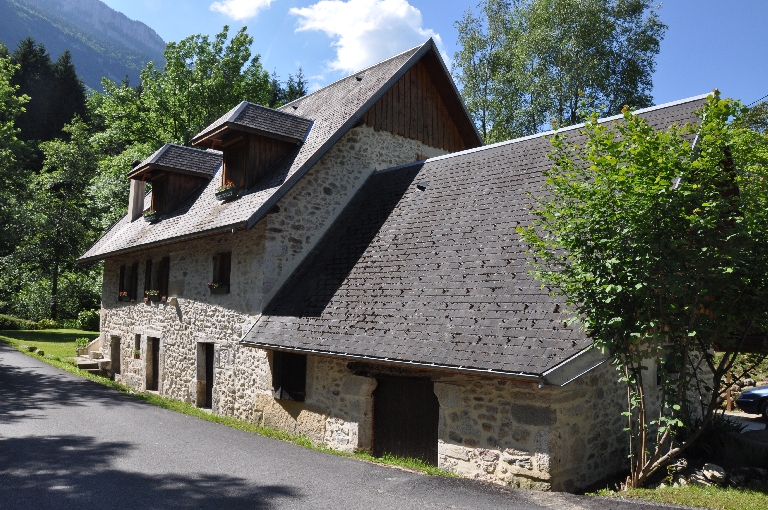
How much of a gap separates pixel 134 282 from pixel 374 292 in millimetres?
11043

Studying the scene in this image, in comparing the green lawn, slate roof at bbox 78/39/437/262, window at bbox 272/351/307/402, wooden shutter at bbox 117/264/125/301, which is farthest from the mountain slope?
window at bbox 272/351/307/402

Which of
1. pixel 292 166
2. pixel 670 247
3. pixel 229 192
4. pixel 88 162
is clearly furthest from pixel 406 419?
pixel 88 162

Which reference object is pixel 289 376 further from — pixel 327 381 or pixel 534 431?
pixel 534 431

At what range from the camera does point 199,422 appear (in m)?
11.8

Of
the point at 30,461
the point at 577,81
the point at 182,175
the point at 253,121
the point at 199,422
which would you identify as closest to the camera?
the point at 30,461

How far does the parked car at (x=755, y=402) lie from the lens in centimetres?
1425

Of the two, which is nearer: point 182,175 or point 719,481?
point 719,481

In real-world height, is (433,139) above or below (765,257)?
above

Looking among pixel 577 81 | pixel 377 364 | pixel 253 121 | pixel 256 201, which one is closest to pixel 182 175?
pixel 253 121

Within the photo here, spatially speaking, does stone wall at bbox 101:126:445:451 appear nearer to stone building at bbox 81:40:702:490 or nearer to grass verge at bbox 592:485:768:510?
stone building at bbox 81:40:702:490

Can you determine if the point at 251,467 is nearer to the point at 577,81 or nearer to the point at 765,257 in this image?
the point at 765,257

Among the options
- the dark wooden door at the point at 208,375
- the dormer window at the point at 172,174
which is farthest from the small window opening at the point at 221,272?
the dormer window at the point at 172,174

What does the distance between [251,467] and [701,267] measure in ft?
20.9

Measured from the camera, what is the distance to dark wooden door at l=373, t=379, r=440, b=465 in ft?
30.1
